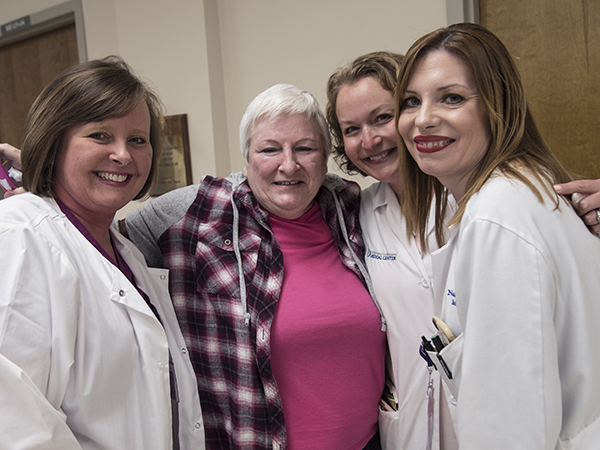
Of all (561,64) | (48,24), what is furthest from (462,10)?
(48,24)

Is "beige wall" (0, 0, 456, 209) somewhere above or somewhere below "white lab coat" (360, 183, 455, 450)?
above

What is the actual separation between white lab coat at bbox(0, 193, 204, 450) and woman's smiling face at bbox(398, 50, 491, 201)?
2.44 ft

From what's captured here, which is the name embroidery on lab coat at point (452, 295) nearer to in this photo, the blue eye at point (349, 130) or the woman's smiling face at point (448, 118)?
the woman's smiling face at point (448, 118)

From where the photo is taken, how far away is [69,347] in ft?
2.70

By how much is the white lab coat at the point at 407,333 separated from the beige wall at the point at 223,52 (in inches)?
49.2

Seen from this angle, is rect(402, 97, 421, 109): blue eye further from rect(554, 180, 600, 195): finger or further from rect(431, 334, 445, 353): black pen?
rect(431, 334, 445, 353): black pen

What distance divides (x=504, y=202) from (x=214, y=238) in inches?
31.9

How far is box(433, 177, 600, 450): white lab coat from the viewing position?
2.30 feet

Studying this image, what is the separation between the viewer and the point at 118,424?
2.97 feet

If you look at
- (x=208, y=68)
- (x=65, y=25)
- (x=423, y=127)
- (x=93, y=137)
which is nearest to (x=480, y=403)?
(x=423, y=127)

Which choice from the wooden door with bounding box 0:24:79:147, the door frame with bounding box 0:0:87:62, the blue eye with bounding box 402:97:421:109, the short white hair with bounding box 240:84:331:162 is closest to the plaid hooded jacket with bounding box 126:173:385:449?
the short white hair with bounding box 240:84:331:162

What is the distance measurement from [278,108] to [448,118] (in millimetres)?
559

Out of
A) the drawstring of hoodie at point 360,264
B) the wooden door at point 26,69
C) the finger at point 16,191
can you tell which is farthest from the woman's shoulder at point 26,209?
the wooden door at point 26,69

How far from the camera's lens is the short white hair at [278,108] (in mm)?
1292
